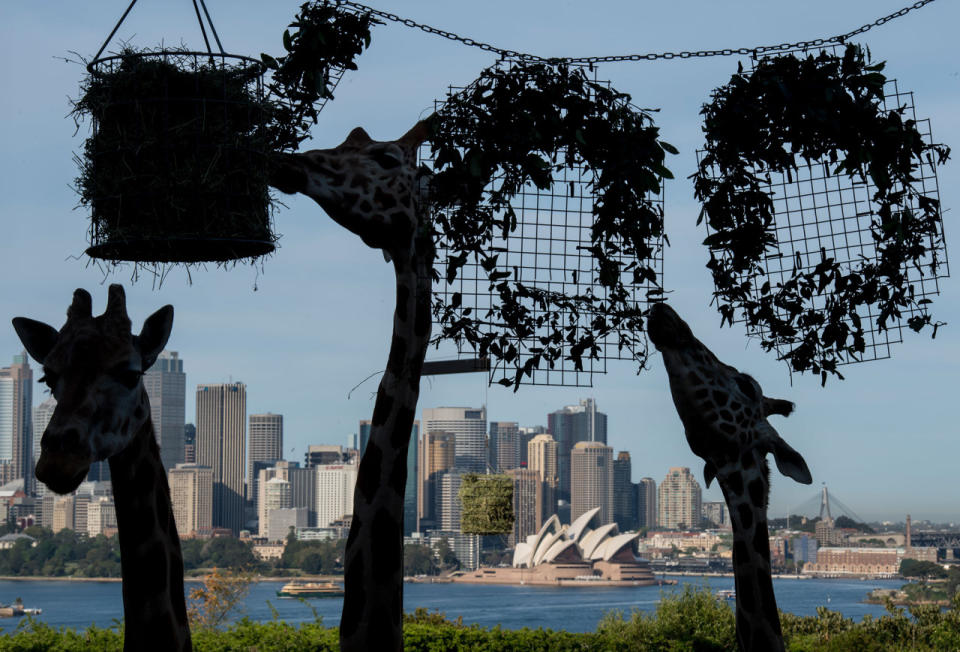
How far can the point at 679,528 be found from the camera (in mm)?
156250

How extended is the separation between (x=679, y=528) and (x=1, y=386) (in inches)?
3890

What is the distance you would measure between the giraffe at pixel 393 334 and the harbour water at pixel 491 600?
77.0 metres

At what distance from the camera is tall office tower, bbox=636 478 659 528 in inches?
6373

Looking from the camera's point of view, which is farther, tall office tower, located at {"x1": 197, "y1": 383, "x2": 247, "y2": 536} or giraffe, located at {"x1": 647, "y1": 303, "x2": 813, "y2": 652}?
tall office tower, located at {"x1": 197, "y1": 383, "x2": 247, "y2": 536}

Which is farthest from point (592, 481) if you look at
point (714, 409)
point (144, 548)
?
point (144, 548)

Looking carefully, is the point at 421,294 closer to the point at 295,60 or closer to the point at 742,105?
the point at 295,60

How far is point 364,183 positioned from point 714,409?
207 cm

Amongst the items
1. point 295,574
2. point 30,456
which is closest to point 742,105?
point 295,574

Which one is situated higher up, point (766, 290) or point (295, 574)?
point (766, 290)

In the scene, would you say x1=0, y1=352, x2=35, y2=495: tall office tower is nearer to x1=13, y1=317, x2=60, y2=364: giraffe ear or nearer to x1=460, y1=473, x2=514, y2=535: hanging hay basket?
x1=460, y1=473, x2=514, y2=535: hanging hay basket

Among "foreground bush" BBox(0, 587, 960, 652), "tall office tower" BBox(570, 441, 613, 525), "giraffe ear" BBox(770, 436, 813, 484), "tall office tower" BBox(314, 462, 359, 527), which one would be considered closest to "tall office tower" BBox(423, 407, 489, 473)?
"tall office tower" BBox(570, 441, 613, 525)

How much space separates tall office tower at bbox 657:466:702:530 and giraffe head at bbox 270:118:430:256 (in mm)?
160073

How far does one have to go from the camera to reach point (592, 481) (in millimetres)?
141250

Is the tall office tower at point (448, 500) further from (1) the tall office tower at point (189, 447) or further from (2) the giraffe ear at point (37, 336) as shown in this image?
(2) the giraffe ear at point (37, 336)
